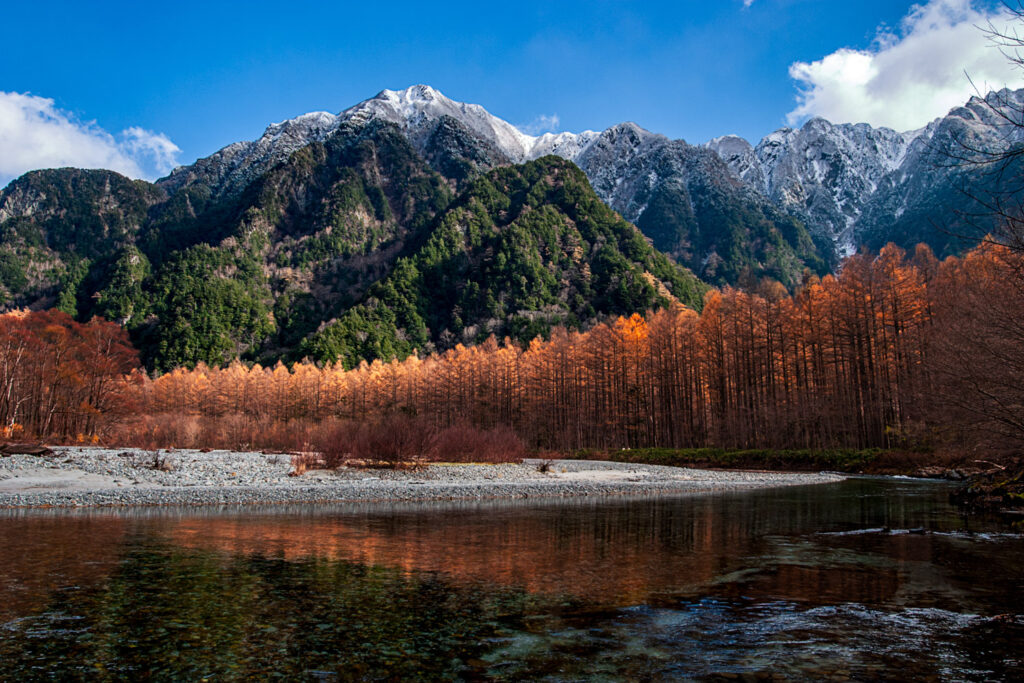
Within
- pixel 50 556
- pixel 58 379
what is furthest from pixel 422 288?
pixel 50 556

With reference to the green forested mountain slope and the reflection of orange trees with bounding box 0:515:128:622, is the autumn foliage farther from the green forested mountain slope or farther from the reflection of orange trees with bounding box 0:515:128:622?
the green forested mountain slope

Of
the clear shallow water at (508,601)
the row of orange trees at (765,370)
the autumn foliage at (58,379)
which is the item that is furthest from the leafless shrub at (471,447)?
the autumn foliage at (58,379)

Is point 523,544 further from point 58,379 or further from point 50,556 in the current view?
point 58,379

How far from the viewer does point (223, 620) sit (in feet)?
26.8

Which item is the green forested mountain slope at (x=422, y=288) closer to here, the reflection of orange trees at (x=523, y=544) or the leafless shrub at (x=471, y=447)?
the leafless shrub at (x=471, y=447)

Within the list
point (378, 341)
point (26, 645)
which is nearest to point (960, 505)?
point (26, 645)

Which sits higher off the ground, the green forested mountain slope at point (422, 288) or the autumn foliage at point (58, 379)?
the green forested mountain slope at point (422, 288)

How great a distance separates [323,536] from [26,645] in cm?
876

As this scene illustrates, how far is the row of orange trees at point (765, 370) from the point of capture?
30.2 meters

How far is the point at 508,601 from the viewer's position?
30.8 feet

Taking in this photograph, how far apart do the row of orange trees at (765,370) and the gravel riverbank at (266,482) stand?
9965mm

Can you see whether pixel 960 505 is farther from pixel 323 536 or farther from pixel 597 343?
pixel 597 343

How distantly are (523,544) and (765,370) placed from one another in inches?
1833

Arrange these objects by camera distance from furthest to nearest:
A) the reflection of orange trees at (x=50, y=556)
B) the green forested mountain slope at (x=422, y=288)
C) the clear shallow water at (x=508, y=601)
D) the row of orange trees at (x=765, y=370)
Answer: the green forested mountain slope at (x=422, y=288)
the row of orange trees at (x=765, y=370)
the reflection of orange trees at (x=50, y=556)
the clear shallow water at (x=508, y=601)
